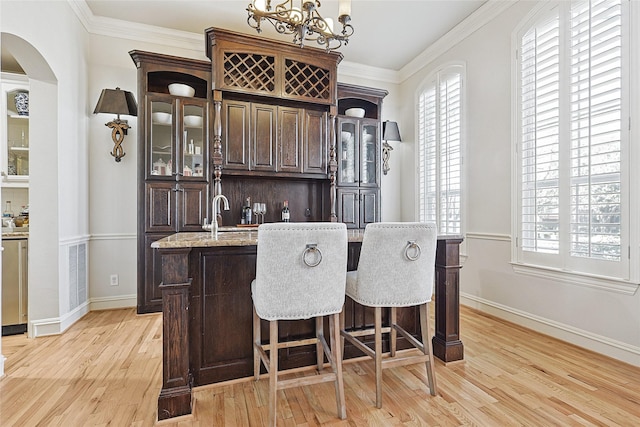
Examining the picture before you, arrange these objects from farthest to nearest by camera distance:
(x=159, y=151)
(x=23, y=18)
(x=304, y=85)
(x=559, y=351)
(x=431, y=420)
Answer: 1. (x=304, y=85)
2. (x=159, y=151)
3. (x=559, y=351)
4. (x=23, y=18)
5. (x=431, y=420)

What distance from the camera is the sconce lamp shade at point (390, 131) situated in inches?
188

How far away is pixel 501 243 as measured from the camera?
334 cm

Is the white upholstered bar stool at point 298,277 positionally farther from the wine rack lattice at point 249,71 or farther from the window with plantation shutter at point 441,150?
the window with plantation shutter at point 441,150

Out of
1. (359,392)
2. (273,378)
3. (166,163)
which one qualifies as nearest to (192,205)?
(166,163)

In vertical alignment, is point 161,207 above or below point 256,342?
above

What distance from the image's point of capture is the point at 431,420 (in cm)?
171

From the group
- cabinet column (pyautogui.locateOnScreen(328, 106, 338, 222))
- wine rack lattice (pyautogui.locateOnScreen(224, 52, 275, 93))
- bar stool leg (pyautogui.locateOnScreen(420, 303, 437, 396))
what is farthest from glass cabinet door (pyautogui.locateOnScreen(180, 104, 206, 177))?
bar stool leg (pyautogui.locateOnScreen(420, 303, 437, 396))

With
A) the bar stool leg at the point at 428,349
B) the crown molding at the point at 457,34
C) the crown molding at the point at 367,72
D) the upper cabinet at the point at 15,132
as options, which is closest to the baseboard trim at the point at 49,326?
the upper cabinet at the point at 15,132

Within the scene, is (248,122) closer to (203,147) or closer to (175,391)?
(203,147)

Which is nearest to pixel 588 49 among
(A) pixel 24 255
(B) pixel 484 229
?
(B) pixel 484 229

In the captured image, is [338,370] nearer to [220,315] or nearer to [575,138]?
[220,315]

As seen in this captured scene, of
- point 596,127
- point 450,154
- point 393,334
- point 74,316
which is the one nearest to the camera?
point 393,334

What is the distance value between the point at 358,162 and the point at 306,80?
1.18m

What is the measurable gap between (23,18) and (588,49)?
165 inches
